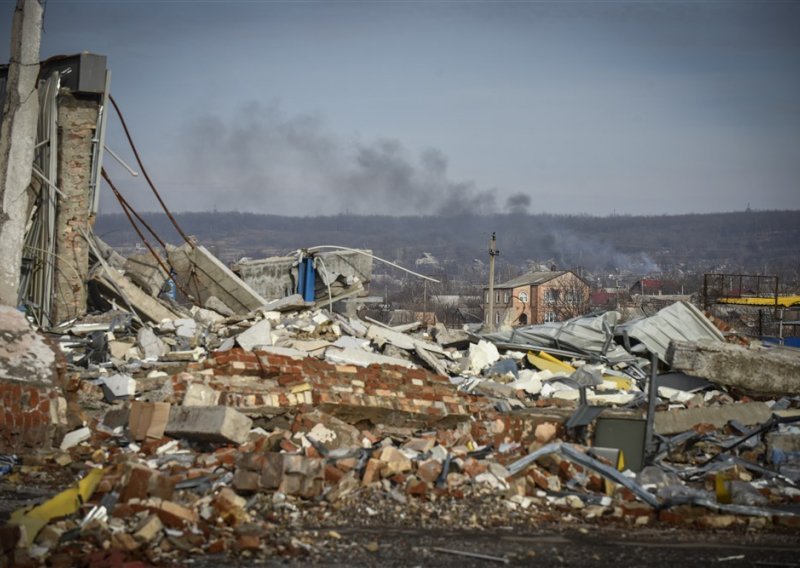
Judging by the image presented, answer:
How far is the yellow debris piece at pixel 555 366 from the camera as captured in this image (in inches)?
448

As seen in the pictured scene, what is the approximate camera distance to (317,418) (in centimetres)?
799

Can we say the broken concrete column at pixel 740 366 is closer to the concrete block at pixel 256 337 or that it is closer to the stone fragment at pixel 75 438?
the concrete block at pixel 256 337

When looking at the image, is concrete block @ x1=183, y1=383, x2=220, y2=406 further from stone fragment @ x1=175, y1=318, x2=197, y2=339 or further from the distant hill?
the distant hill

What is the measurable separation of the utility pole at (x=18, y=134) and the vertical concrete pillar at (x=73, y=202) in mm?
1058

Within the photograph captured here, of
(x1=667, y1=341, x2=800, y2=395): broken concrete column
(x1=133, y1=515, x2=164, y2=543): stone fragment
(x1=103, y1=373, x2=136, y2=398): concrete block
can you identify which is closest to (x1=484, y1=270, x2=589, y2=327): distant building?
(x1=667, y1=341, x2=800, y2=395): broken concrete column

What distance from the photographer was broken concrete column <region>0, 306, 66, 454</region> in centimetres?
754

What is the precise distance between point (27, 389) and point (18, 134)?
13.8 ft

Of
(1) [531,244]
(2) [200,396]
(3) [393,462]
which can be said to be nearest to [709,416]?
(3) [393,462]

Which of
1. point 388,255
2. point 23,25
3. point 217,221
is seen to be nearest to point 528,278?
point 23,25

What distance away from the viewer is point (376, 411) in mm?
8766

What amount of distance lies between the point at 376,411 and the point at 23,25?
21.4ft

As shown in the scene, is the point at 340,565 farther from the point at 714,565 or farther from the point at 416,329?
the point at 416,329

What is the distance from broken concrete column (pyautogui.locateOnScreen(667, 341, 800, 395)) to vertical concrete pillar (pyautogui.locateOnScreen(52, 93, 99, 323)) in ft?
26.6

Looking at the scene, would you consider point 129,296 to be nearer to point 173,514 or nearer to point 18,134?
point 18,134
